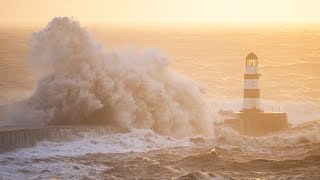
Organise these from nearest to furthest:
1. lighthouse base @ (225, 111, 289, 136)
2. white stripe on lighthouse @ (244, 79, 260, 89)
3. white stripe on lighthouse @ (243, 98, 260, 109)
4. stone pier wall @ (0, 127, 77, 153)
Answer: stone pier wall @ (0, 127, 77, 153) < lighthouse base @ (225, 111, 289, 136) < white stripe on lighthouse @ (244, 79, 260, 89) < white stripe on lighthouse @ (243, 98, 260, 109)

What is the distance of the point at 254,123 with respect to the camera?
29.8m

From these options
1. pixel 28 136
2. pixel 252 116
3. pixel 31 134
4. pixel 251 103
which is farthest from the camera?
pixel 251 103

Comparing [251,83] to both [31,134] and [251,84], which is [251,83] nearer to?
[251,84]

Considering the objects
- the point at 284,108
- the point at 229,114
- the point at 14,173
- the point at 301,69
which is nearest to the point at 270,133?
the point at 229,114

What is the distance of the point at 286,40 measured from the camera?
261 ft

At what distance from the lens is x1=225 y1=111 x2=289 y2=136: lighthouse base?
Result: 29.7 m

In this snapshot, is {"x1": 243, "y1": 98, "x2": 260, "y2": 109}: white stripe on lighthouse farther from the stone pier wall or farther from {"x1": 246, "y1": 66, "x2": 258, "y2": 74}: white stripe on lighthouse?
the stone pier wall

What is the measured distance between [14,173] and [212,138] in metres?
7.44

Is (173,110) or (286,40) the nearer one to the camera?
(173,110)

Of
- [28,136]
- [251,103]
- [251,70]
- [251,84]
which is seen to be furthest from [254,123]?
[28,136]

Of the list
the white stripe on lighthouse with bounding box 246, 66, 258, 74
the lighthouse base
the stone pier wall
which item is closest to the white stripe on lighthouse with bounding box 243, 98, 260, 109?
the lighthouse base

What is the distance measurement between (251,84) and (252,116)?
102 cm

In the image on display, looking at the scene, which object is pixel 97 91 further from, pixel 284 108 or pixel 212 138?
pixel 284 108

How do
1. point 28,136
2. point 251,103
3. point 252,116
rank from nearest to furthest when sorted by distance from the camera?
point 28,136 → point 252,116 → point 251,103
